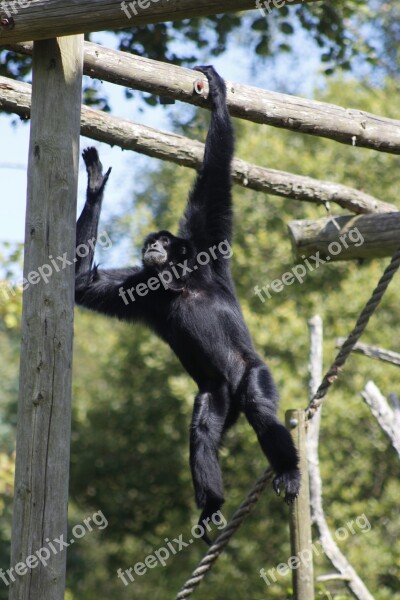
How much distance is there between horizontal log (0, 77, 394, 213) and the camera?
5.60 meters

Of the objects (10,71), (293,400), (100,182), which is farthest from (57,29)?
(293,400)

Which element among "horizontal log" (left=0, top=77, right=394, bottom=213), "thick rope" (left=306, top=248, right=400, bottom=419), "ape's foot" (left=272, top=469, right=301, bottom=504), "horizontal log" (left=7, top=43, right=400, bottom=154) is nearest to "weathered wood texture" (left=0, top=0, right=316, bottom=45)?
"horizontal log" (left=7, top=43, right=400, bottom=154)

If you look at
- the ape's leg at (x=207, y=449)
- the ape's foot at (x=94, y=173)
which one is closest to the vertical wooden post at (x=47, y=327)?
the ape's foot at (x=94, y=173)

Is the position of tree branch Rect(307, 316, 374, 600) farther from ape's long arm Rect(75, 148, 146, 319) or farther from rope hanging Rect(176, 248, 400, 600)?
ape's long arm Rect(75, 148, 146, 319)

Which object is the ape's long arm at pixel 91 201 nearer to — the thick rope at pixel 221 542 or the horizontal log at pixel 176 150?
the horizontal log at pixel 176 150

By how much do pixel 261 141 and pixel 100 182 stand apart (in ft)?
34.4

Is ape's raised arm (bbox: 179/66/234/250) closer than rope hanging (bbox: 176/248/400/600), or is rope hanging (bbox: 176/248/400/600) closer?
rope hanging (bbox: 176/248/400/600)

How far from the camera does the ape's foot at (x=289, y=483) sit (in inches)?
201

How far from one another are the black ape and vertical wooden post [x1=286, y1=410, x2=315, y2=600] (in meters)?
0.12

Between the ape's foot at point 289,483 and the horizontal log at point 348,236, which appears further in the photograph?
the horizontal log at point 348,236

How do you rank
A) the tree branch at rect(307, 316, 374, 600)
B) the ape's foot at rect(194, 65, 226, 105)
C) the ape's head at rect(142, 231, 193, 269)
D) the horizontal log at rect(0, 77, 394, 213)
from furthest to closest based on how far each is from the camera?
the tree branch at rect(307, 316, 374, 600), the ape's head at rect(142, 231, 193, 269), the horizontal log at rect(0, 77, 394, 213), the ape's foot at rect(194, 65, 226, 105)

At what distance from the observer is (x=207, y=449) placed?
5.56 metres

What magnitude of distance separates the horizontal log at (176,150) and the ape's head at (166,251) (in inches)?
27.0

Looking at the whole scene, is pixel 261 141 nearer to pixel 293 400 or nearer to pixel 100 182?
pixel 293 400
